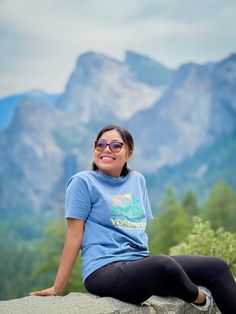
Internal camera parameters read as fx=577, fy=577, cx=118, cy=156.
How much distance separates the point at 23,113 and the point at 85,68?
258 inches

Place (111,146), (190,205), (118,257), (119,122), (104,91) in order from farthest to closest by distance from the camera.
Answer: (104,91) < (119,122) < (190,205) < (111,146) < (118,257)

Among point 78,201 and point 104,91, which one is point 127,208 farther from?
point 104,91

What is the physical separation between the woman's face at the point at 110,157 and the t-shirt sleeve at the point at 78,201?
150 mm

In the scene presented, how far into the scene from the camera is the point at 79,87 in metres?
50.5

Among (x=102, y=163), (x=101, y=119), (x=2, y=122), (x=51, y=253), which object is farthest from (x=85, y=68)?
(x=102, y=163)

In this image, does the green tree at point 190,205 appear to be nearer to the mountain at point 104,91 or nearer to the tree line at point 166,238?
the tree line at point 166,238

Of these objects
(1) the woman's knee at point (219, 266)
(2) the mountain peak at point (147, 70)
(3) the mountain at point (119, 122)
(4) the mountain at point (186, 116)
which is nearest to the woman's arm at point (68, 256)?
(1) the woman's knee at point (219, 266)

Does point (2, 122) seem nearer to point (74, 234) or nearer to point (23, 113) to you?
point (23, 113)

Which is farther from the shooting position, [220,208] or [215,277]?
[220,208]

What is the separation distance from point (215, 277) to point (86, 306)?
1.65 ft

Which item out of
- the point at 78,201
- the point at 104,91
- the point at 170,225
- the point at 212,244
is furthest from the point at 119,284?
the point at 104,91

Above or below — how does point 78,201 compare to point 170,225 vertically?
above

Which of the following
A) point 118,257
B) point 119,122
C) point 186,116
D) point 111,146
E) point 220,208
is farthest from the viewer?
point 186,116

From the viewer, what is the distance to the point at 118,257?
210 centimetres
